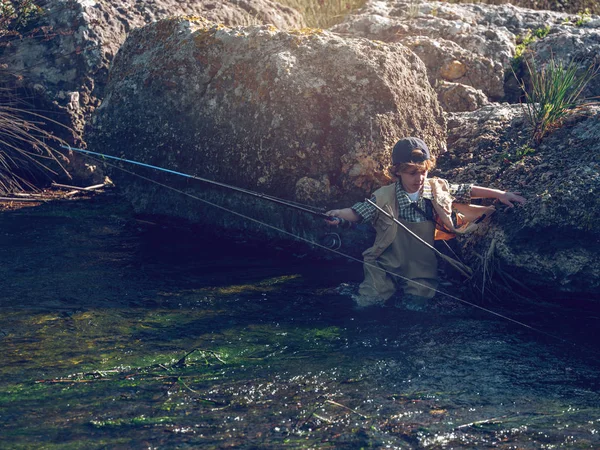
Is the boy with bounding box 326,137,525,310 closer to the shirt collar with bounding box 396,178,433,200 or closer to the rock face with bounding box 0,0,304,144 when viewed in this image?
the shirt collar with bounding box 396,178,433,200

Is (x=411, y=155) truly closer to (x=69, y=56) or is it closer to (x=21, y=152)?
(x=21, y=152)

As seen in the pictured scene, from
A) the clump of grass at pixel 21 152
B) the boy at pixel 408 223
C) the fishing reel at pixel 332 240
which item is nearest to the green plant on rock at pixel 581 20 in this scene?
the boy at pixel 408 223

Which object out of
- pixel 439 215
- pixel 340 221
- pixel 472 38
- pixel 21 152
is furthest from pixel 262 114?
pixel 472 38

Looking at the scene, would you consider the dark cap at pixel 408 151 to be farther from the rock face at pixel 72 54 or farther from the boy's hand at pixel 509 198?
the rock face at pixel 72 54

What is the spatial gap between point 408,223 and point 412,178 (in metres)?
0.35

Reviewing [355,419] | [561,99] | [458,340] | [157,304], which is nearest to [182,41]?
[157,304]

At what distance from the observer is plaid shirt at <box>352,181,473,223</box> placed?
206 inches

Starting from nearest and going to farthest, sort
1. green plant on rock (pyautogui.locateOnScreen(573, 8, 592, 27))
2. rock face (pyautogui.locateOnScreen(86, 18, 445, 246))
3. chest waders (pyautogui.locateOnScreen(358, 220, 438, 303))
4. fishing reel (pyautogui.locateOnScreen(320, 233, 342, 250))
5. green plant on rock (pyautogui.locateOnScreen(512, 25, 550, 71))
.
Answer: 1. chest waders (pyautogui.locateOnScreen(358, 220, 438, 303))
2. fishing reel (pyautogui.locateOnScreen(320, 233, 342, 250))
3. rock face (pyautogui.locateOnScreen(86, 18, 445, 246))
4. green plant on rock (pyautogui.locateOnScreen(512, 25, 550, 71))
5. green plant on rock (pyautogui.locateOnScreen(573, 8, 592, 27))

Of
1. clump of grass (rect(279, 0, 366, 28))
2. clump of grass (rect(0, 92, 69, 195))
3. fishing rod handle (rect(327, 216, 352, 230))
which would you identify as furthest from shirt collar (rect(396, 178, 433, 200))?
clump of grass (rect(279, 0, 366, 28))

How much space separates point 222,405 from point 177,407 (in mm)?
234

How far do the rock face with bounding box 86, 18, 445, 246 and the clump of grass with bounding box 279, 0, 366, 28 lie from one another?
4097 millimetres

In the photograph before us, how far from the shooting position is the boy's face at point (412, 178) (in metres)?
5.14

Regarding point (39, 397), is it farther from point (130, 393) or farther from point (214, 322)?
point (214, 322)

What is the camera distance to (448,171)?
616 centimetres
